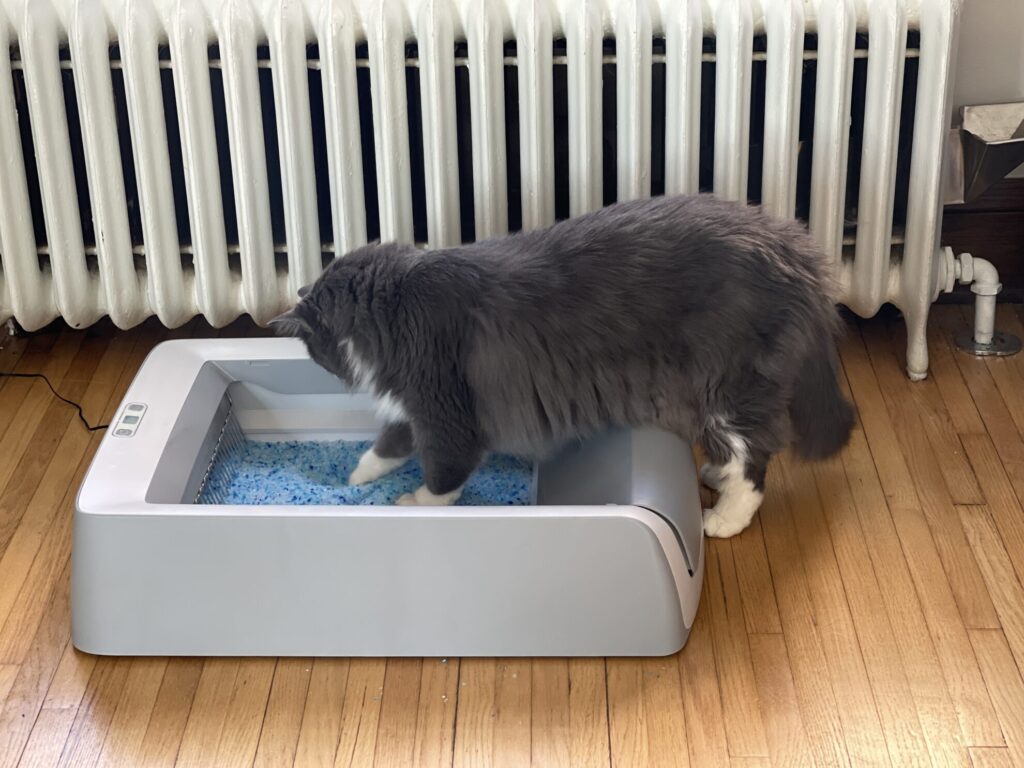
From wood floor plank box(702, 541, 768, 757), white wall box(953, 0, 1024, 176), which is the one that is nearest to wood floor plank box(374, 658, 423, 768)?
wood floor plank box(702, 541, 768, 757)

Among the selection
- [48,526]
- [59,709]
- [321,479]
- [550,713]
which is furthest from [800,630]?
[48,526]

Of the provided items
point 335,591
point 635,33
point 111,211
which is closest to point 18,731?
point 335,591

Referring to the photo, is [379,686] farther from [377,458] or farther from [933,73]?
[933,73]

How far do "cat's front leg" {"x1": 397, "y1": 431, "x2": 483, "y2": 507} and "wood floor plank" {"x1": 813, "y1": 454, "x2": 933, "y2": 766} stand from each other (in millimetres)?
602

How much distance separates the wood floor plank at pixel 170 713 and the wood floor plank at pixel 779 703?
782 mm

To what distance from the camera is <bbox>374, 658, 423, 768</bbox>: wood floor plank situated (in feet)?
5.26

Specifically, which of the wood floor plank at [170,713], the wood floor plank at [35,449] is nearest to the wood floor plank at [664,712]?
the wood floor plank at [170,713]

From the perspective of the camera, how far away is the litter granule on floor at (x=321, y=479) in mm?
2012

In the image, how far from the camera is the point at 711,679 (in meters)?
1.70

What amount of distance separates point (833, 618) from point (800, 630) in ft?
0.19

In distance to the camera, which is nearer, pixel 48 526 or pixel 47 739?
pixel 47 739

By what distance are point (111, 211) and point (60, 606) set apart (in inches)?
30.5

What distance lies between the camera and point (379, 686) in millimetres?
1708

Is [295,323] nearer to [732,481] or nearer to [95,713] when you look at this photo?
[95,713]
